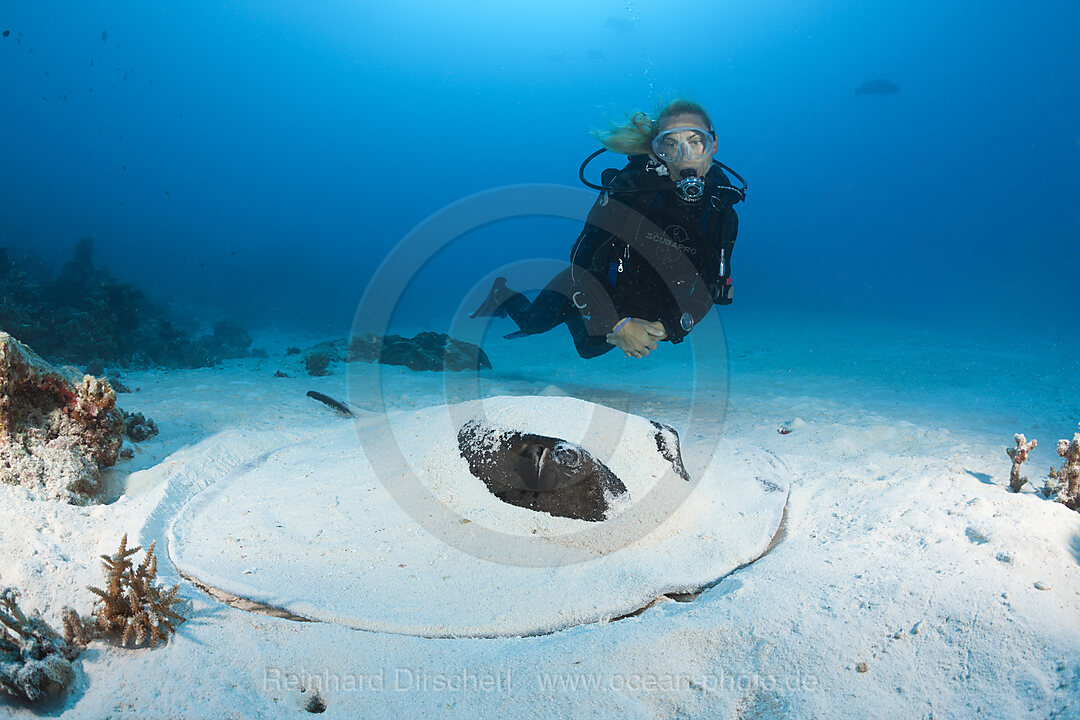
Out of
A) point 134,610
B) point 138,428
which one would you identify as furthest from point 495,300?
point 134,610

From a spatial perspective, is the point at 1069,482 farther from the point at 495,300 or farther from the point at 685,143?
the point at 495,300

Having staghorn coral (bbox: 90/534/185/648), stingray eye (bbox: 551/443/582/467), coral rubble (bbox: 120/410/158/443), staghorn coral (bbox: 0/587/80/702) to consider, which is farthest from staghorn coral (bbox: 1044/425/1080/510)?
coral rubble (bbox: 120/410/158/443)

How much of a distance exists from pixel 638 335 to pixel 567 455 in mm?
2462

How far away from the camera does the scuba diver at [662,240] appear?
19.0ft

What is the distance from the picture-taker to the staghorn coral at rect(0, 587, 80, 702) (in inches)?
70.9

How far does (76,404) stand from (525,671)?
14.0 ft

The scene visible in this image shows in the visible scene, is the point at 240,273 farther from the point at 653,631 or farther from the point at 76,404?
the point at 653,631

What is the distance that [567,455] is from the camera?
10.9 ft

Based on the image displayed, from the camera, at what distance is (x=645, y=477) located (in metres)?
3.54

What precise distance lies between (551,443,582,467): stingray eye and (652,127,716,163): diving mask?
403cm

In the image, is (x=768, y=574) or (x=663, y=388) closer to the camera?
(x=768, y=574)

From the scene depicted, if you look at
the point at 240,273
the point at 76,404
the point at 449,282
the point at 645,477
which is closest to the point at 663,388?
the point at 645,477

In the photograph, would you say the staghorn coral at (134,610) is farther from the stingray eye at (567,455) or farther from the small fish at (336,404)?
the small fish at (336,404)

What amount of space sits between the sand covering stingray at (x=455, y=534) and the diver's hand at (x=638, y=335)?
1576mm
